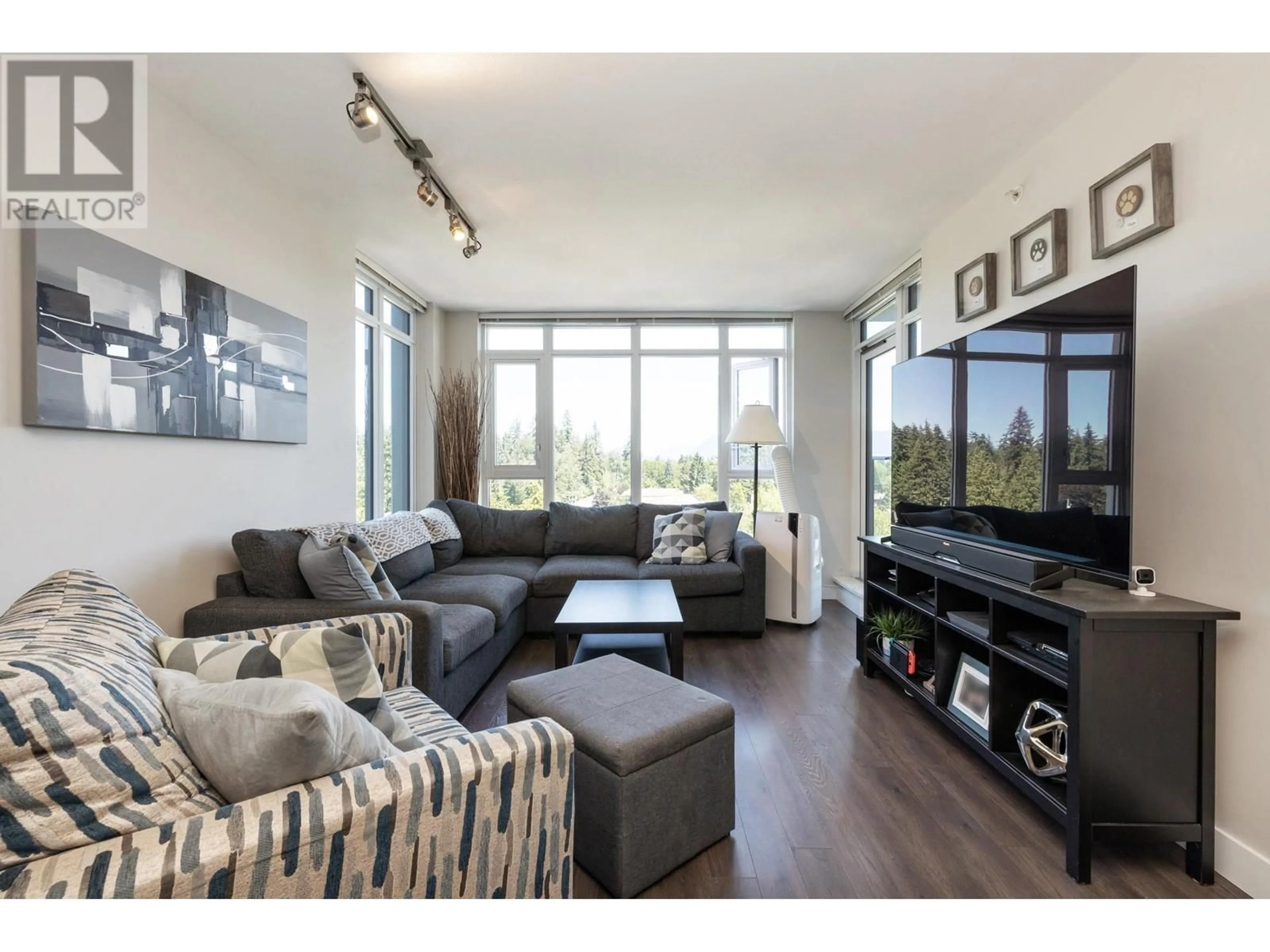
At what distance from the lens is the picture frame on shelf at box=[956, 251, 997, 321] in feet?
8.46

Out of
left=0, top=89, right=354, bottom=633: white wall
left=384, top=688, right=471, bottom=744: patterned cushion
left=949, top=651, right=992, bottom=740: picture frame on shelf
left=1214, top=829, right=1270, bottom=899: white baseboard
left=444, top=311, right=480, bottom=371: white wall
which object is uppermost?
left=444, top=311, right=480, bottom=371: white wall

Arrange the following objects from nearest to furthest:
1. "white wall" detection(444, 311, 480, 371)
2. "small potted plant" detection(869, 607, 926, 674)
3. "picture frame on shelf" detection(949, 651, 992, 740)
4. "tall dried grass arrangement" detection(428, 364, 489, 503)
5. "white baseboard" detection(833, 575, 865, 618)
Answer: "picture frame on shelf" detection(949, 651, 992, 740), "small potted plant" detection(869, 607, 926, 674), "white baseboard" detection(833, 575, 865, 618), "tall dried grass arrangement" detection(428, 364, 489, 503), "white wall" detection(444, 311, 480, 371)

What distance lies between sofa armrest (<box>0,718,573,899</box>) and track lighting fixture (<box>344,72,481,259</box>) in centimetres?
200

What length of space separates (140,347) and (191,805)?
1.72 metres

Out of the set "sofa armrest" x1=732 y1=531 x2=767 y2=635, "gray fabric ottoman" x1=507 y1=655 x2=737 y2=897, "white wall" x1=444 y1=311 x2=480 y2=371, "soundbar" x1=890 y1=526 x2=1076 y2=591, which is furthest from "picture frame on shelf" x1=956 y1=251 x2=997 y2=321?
"white wall" x1=444 y1=311 x2=480 y2=371

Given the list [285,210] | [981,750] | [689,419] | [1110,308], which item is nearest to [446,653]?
[981,750]

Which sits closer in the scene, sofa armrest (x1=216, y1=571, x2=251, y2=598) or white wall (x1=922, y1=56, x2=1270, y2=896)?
white wall (x1=922, y1=56, x2=1270, y2=896)

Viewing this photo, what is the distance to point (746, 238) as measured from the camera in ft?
10.6

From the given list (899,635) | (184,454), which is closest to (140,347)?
(184,454)

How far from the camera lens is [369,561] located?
7.91 ft

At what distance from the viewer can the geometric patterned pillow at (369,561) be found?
2.36m

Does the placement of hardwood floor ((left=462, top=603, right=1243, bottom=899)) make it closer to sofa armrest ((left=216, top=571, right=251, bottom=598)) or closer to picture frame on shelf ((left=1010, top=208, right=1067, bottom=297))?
sofa armrest ((left=216, top=571, right=251, bottom=598))
